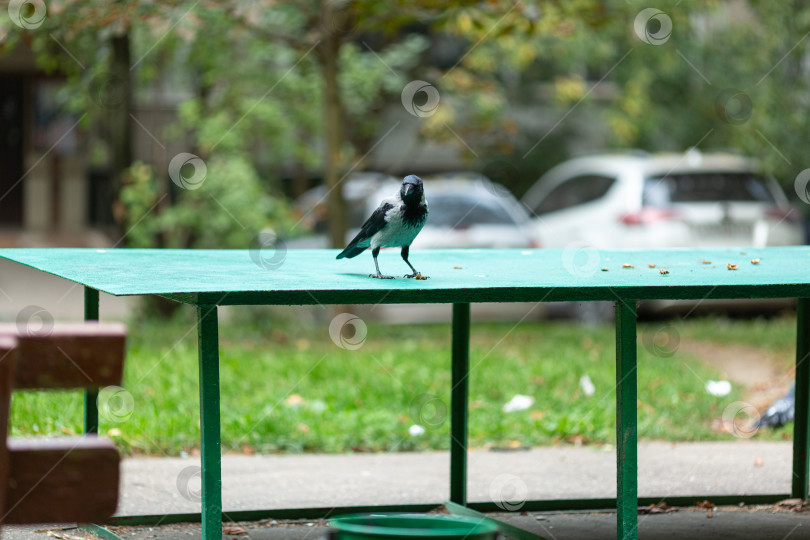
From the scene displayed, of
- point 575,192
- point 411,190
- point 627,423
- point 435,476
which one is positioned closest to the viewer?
point 627,423

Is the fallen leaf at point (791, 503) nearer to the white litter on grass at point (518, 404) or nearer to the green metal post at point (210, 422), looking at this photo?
the white litter on grass at point (518, 404)

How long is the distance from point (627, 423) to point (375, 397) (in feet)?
12.7

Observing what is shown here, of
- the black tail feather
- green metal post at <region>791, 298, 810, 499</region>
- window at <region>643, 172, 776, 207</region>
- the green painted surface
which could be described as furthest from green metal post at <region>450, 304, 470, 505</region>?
window at <region>643, 172, 776, 207</region>

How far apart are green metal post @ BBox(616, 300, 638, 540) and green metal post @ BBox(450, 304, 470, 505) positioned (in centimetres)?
126

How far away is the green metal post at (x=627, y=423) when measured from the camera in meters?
3.56

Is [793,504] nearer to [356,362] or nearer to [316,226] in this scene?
[356,362]

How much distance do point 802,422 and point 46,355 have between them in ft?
11.9

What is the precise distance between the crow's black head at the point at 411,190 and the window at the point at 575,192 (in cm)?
814

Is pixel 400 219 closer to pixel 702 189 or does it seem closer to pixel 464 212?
pixel 702 189

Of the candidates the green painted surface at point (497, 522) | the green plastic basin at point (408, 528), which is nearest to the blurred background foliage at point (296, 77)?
the green painted surface at point (497, 522)

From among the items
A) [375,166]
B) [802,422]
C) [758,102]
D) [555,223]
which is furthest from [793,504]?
[375,166]

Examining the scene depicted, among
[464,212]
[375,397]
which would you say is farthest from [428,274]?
[464,212]

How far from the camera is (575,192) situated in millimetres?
12500

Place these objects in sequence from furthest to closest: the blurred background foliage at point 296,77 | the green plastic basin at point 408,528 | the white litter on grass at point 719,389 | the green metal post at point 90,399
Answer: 1. the blurred background foliage at point 296,77
2. the white litter on grass at point 719,389
3. the green metal post at point 90,399
4. the green plastic basin at point 408,528
